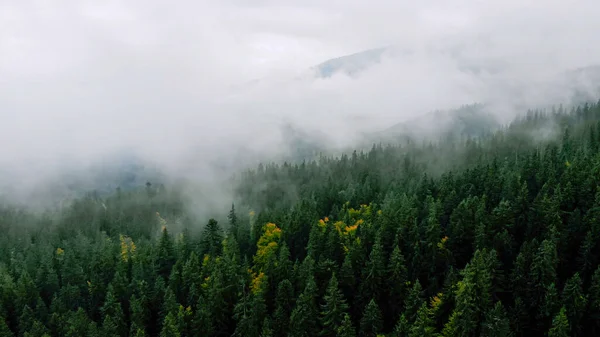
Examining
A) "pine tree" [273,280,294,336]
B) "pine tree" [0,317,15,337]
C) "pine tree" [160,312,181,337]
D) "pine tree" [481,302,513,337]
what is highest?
"pine tree" [481,302,513,337]

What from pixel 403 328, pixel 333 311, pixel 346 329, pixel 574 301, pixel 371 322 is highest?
pixel 574 301

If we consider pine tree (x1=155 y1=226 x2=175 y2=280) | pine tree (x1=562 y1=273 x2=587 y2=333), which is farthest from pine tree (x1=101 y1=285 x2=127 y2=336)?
pine tree (x1=562 y1=273 x2=587 y2=333)

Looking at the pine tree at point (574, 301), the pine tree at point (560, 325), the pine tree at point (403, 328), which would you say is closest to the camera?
the pine tree at point (560, 325)

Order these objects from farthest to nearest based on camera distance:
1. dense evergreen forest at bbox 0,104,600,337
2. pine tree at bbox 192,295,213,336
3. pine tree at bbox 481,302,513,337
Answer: pine tree at bbox 192,295,213,336 < dense evergreen forest at bbox 0,104,600,337 < pine tree at bbox 481,302,513,337

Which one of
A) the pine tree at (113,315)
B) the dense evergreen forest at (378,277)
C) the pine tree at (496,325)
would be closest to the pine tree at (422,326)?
the dense evergreen forest at (378,277)

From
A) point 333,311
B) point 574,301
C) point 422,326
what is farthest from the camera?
point 333,311

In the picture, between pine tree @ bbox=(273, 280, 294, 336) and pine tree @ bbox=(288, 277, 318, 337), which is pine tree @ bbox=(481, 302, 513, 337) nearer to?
pine tree @ bbox=(288, 277, 318, 337)

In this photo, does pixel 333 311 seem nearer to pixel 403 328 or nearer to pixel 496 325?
pixel 403 328

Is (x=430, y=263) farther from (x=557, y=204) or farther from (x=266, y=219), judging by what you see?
(x=266, y=219)

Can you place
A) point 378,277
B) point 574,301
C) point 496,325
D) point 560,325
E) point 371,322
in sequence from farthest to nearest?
point 378,277
point 371,322
point 574,301
point 496,325
point 560,325

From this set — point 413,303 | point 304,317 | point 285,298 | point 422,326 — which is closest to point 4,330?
point 285,298

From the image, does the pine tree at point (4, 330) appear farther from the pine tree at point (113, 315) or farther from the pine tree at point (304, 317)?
the pine tree at point (304, 317)
